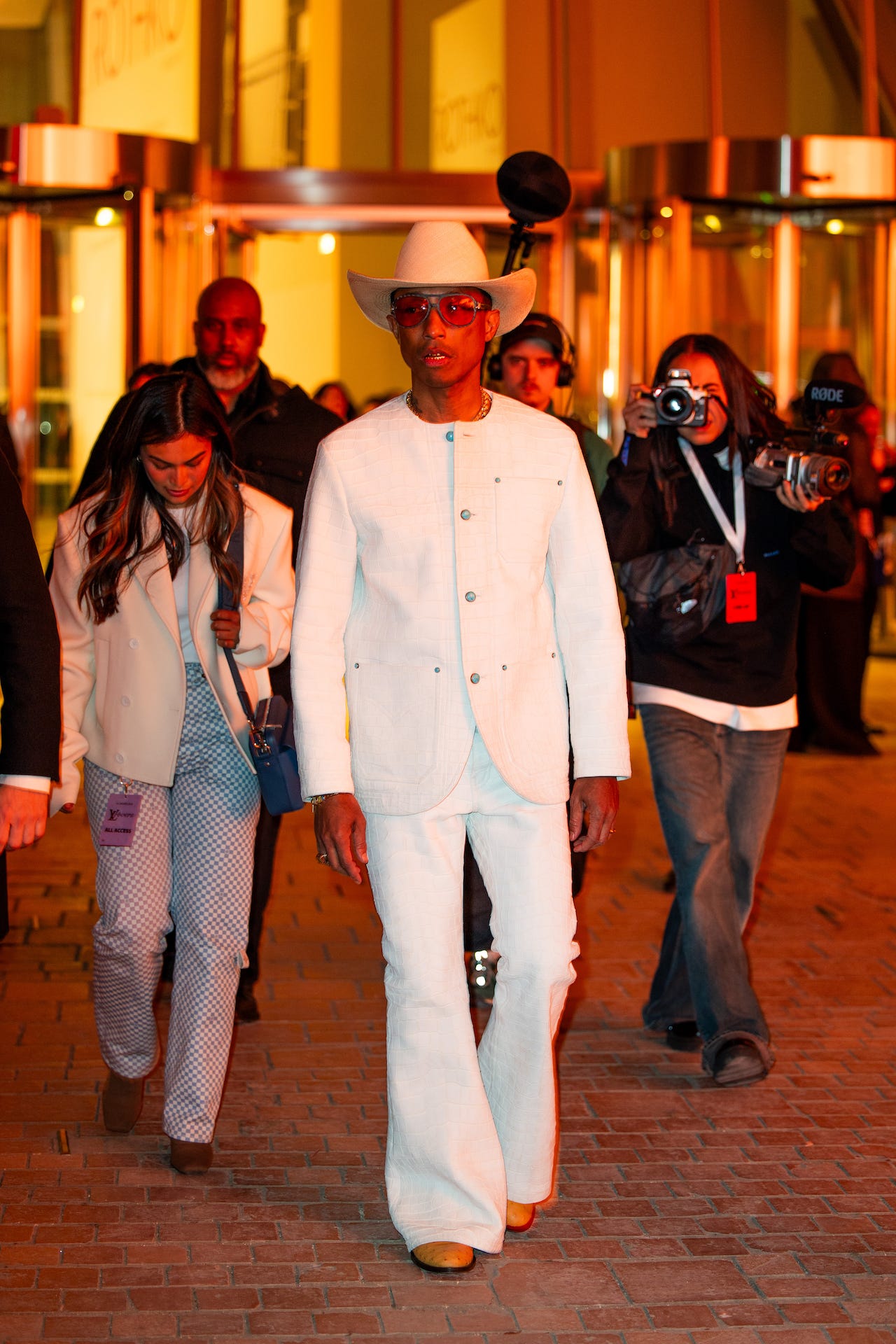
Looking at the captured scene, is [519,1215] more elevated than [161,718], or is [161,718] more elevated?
[161,718]

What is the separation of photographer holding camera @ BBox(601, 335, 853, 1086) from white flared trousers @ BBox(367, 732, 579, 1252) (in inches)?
50.8

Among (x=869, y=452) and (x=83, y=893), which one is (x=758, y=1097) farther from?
(x=869, y=452)

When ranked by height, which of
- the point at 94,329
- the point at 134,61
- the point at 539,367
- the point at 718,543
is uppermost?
the point at 134,61

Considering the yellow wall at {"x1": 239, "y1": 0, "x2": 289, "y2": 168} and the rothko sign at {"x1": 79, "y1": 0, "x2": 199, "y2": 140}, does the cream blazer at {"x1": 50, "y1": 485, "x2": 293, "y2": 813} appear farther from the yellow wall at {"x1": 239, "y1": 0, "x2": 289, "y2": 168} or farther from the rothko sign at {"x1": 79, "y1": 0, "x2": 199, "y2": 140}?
the yellow wall at {"x1": 239, "y1": 0, "x2": 289, "y2": 168}

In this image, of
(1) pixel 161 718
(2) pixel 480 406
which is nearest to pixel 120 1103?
(1) pixel 161 718

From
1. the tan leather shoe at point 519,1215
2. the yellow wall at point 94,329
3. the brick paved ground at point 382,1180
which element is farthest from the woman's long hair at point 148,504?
the yellow wall at point 94,329

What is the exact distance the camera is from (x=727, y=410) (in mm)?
5113

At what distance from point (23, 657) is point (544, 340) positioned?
3.09 m

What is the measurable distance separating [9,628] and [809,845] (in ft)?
19.0

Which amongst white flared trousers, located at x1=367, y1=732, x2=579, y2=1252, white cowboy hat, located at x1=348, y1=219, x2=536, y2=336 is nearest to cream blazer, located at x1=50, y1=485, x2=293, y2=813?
white flared trousers, located at x1=367, y1=732, x2=579, y2=1252

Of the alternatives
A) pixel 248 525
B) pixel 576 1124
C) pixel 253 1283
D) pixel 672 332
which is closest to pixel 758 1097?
pixel 576 1124

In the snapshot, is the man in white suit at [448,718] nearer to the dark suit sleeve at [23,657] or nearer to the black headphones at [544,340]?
the dark suit sleeve at [23,657]

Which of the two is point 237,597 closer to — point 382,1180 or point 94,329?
point 382,1180

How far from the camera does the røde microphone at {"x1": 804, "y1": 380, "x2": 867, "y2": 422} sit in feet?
17.2
